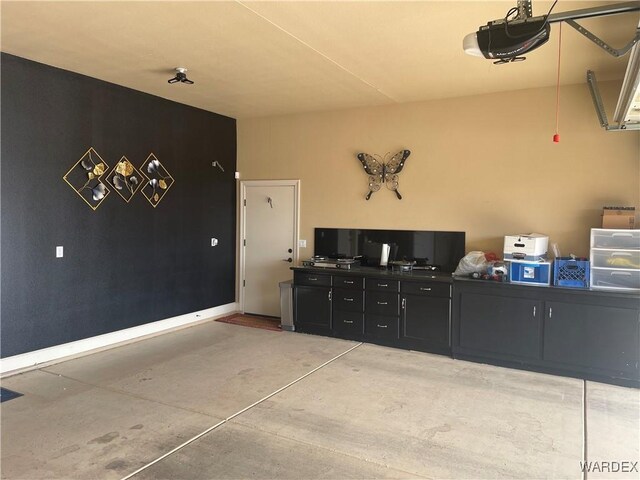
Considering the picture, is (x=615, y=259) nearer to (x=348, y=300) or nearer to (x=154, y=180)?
(x=348, y=300)

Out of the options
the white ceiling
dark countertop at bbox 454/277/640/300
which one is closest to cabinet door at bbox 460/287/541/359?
dark countertop at bbox 454/277/640/300

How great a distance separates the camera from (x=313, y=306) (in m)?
5.86

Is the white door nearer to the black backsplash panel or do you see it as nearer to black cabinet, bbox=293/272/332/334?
the black backsplash panel

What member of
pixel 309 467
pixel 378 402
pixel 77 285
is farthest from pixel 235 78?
pixel 309 467

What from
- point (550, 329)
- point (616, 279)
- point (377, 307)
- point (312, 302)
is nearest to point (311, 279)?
point (312, 302)

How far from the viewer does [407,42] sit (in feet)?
12.5

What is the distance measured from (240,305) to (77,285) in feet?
8.73

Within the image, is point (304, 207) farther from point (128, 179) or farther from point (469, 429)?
point (469, 429)

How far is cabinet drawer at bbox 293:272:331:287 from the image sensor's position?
577 centimetres

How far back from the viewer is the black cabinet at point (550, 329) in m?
4.15

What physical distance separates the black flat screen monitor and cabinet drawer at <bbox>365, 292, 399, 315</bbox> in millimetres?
715

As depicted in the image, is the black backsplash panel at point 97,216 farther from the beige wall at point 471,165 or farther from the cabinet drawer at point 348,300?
the cabinet drawer at point 348,300

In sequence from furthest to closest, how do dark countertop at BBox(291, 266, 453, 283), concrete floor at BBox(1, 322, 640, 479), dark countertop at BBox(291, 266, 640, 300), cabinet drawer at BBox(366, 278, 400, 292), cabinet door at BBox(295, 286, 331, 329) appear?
cabinet door at BBox(295, 286, 331, 329) → cabinet drawer at BBox(366, 278, 400, 292) → dark countertop at BBox(291, 266, 453, 283) → dark countertop at BBox(291, 266, 640, 300) → concrete floor at BBox(1, 322, 640, 479)

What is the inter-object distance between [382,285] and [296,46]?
2802 millimetres
